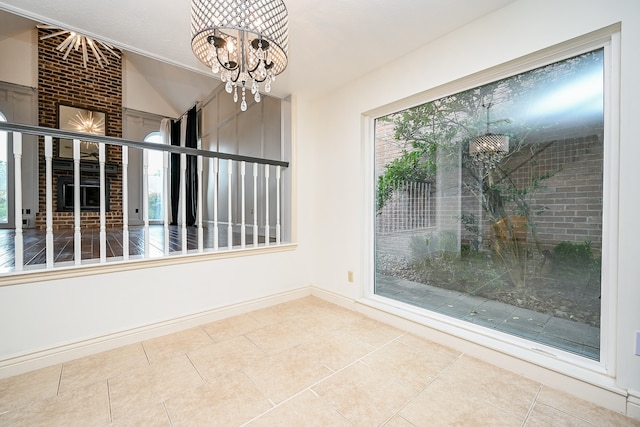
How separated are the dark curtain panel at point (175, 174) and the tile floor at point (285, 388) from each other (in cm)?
585

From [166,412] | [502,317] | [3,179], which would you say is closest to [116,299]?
[166,412]

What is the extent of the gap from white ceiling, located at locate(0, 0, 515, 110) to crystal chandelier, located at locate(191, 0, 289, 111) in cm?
53

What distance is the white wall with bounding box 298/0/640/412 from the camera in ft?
4.38

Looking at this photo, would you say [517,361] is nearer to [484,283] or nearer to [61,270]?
[484,283]

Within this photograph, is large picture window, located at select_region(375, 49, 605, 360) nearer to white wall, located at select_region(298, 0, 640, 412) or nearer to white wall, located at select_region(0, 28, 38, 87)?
white wall, located at select_region(298, 0, 640, 412)

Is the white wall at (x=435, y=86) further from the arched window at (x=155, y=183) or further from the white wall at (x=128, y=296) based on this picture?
the arched window at (x=155, y=183)

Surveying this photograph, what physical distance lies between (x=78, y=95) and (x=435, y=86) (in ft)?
23.8

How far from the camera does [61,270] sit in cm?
176

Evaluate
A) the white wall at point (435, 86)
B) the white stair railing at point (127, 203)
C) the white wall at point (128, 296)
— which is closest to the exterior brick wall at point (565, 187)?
the white wall at point (435, 86)

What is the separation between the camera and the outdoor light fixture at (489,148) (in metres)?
1.86

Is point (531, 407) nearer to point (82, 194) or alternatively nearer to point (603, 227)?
point (603, 227)

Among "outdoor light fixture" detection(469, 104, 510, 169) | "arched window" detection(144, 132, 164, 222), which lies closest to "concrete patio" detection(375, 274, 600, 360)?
"outdoor light fixture" detection(469, 104, 510, 169)

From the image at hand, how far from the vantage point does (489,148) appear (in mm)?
1926

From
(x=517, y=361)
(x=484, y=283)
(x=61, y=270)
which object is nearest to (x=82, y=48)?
(x=61, y=270)
